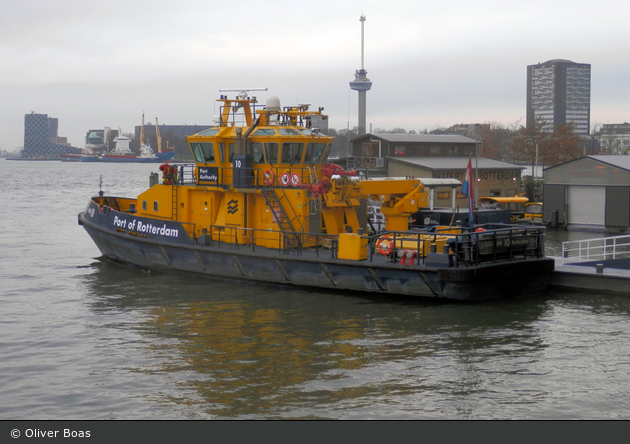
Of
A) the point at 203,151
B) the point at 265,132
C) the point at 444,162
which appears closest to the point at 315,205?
the point at 265,132

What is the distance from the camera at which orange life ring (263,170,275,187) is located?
1930 cm

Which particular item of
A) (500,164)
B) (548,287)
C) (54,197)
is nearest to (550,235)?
(500,164)

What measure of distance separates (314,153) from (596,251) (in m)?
12.5

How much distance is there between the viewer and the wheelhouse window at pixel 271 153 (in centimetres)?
1933

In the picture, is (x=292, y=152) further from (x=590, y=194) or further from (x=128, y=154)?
(x=128, y=154)

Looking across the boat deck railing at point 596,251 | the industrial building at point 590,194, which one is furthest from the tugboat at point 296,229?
the industrial building at point 590,194

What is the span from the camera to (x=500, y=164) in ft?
140

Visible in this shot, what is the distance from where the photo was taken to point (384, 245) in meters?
17.2

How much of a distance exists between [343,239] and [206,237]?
4.16 m

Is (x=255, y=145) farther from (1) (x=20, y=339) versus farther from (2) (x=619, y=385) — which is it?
(2) (x=619, y=385)

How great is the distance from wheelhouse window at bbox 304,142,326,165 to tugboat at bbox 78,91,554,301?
0.10ft

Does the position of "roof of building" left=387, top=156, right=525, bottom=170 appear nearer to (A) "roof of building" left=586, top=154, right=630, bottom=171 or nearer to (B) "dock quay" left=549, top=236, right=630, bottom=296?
(A) "roof of building" left=586, top=154, right=630, bottom=171

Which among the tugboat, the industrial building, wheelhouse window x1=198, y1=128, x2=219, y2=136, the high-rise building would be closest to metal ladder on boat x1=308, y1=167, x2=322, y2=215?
the tugboat

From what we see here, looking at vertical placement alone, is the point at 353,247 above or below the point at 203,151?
below
